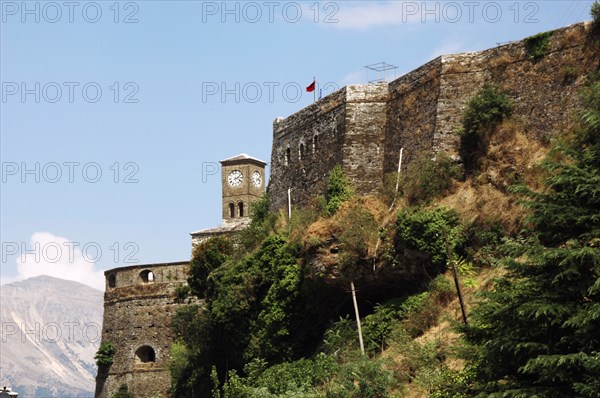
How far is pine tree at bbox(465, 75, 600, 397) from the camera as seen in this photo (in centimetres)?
2012

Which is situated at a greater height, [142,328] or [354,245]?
[354,245]

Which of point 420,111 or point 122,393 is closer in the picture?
point 420,111

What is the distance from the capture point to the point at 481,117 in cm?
3594

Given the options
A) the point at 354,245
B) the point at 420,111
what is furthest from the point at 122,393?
the point at 420,111

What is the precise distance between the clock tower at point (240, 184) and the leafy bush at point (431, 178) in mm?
38494

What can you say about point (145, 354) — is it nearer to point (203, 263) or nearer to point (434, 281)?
point (203, 263)

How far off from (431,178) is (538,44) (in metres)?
5.68

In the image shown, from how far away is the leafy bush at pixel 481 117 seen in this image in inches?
1411

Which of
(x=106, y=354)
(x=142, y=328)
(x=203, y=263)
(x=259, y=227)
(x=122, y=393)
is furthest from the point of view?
(x=106, y=354)

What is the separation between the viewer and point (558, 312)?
20500 mm

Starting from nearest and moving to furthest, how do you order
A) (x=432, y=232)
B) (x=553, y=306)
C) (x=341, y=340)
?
(x=553, y=306) < (x=432, y=232) < (x=341, y=340)

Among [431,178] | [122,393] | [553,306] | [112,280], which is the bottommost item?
[122,393]

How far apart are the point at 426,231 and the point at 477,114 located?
186 inches

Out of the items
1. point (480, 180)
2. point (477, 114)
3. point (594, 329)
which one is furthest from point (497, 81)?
point (594, 329)
